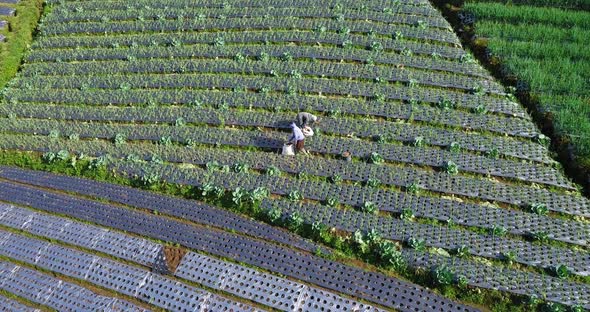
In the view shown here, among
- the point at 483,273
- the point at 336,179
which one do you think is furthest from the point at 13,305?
the point at 483,273

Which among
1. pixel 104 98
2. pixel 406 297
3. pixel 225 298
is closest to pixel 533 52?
pixel 406 297

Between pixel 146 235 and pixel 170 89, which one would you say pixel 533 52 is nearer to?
pixel 170 89

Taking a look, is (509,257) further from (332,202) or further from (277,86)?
(277,86)

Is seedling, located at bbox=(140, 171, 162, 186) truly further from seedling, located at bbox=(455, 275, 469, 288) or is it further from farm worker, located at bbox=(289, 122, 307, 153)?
seedling, located at bbox=(455, 275, 469, 288)

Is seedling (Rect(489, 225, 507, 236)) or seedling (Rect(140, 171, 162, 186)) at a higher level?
seedling (Rect(489, 225, 507, 236))

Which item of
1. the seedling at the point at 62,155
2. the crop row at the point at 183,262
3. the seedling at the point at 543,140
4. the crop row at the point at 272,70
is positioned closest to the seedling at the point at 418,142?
the crop row at the point at 272,70

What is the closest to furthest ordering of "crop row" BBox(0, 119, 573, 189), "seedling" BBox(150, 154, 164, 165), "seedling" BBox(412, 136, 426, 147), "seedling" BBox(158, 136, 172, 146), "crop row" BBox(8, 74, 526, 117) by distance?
"crop row" BBox(0, 119, 573, 189), "seedling" BBox(412, 136, 426, 147), "seedling" BBox(150, 154, 164, 165), "seedling" BBox(158, 136, 172, 146), "crop row" BBox(8, 74, 526, 117)

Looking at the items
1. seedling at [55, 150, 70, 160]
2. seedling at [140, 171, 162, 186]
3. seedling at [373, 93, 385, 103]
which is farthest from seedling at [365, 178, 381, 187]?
seedling at [55, 150, 70, 160]
